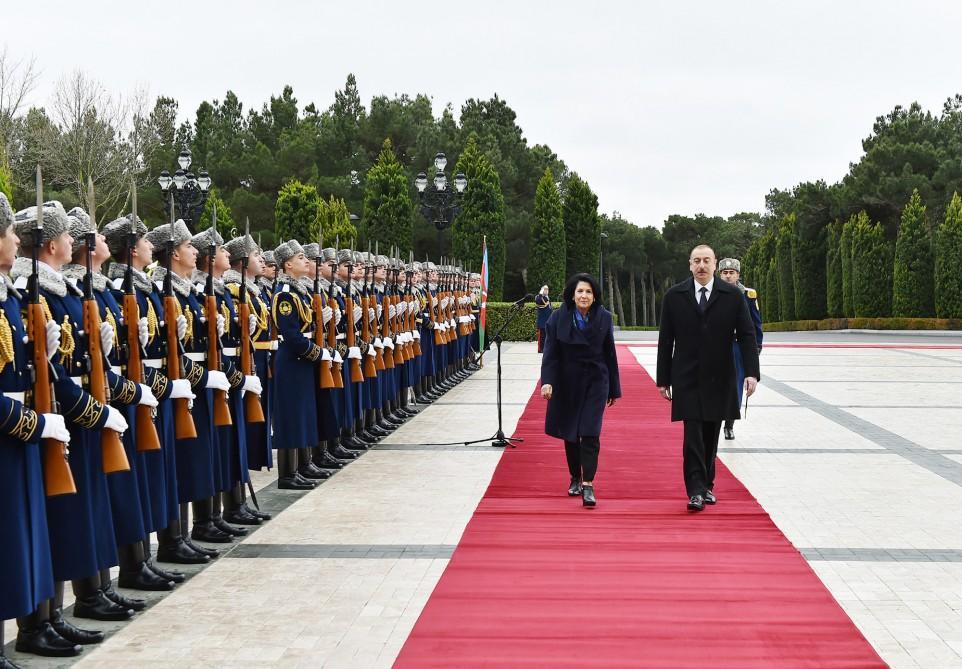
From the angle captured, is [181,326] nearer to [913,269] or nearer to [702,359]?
[702,359]

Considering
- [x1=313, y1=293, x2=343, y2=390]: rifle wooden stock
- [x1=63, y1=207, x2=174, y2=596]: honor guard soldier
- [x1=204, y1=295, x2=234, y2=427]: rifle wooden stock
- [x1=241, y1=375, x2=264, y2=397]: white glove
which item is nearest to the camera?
[x1=63, y1=207, x2=174, y2=596]: honor guard soldier

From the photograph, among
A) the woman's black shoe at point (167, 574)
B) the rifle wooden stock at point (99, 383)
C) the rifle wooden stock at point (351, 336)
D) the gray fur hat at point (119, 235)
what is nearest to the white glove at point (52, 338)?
the rifle wooden stock at point (99, 383)

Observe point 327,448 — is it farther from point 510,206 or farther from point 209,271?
point 510,206

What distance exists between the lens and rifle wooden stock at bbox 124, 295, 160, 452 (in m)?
5.57

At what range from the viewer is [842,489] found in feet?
28.6

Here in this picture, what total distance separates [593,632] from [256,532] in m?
2.98

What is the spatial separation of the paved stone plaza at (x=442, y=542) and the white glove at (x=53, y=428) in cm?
95

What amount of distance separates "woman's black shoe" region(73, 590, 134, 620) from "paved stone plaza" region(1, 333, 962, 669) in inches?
3.1

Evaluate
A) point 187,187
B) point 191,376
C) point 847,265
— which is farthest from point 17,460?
point 847,265

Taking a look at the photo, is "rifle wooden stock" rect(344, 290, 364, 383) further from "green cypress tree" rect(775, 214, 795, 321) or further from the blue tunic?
"green cypress tree" rect(775, 214, 795, 321)

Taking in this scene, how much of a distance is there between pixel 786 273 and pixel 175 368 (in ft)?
175

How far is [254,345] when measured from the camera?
831cm

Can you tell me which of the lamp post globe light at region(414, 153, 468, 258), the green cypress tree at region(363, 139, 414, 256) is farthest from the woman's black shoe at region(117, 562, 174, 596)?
the green cypress tree at region(363, 139, 414, 256)

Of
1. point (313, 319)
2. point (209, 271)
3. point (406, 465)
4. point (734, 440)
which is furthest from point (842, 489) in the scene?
point (209, 271)
